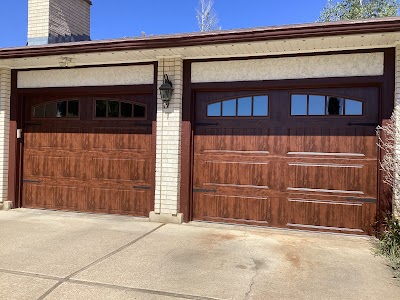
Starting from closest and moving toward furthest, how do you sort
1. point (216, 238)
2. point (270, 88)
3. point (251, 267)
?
point (251, 267), point (216, 238), point (270, 88)

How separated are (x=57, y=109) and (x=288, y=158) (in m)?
5.09

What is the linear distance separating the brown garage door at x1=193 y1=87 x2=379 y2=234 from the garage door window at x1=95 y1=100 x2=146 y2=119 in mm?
1241

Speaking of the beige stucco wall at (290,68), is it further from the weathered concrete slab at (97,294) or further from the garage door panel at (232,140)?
the weathered concrete slab at (97,294)

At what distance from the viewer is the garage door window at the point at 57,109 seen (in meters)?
7.25

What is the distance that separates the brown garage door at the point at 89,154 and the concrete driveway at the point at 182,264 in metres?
1.02

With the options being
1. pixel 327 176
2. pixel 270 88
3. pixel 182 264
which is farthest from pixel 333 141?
pixel 182 264

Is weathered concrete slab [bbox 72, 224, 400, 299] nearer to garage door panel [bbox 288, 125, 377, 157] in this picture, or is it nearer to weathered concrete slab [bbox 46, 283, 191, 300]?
weathered concrete slab [bbox 46, 283, 191, 300]

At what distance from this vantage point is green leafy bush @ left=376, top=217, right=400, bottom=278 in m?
4.38

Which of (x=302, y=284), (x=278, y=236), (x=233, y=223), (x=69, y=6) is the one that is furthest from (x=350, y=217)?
(x=69, y=6)

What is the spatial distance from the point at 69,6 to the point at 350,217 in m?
9.79

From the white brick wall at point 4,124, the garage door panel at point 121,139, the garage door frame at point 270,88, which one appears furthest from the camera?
the white brick wall at point 4,124

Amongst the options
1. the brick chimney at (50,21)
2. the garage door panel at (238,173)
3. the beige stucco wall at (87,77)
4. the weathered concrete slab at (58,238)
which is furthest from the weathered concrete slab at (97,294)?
the brick chimney at (50,21)

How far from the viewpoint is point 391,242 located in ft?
15.8

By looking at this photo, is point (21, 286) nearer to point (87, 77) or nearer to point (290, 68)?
point (87, 77)
